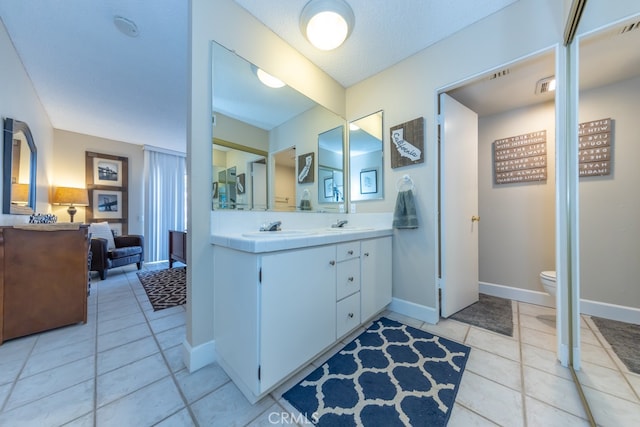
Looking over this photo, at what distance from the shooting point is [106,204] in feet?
14.2

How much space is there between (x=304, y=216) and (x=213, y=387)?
1.37 m

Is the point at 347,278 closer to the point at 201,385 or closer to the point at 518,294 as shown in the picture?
the point at 201,385

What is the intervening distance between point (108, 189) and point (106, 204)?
292 millimetres

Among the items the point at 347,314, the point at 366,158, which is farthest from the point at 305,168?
the point at 347,314

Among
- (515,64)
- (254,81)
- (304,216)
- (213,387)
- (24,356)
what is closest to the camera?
(213,387)

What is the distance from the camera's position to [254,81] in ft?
5.79

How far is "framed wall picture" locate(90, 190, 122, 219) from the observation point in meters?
4.21

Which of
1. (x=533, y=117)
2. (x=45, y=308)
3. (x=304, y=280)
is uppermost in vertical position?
(x=533, y=117)

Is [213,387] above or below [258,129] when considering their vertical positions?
below

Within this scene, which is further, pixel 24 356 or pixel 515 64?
pixel 515 64

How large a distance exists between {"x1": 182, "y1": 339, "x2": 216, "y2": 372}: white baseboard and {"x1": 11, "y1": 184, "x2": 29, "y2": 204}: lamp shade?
2.37 m

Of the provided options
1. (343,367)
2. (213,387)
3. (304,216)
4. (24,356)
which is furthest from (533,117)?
(24,356)

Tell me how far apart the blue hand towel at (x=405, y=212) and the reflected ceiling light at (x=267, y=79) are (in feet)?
4.71

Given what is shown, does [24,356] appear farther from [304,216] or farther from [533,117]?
[533,117]
